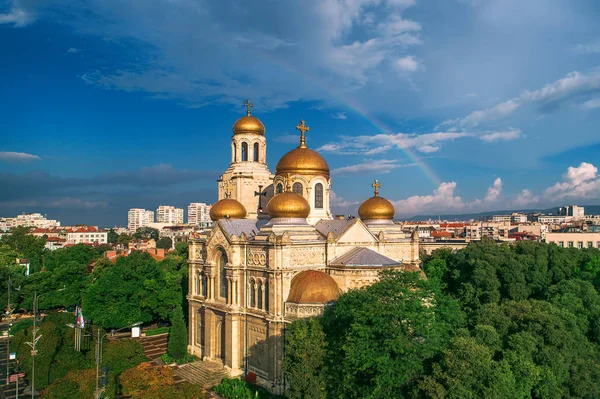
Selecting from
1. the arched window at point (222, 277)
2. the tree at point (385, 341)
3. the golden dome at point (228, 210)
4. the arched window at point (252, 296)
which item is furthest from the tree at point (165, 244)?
the tree at point (385, 341)

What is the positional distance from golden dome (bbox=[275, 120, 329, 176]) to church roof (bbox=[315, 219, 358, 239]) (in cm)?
425

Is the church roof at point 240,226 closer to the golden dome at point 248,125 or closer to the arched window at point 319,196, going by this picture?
the arched window at point 319,196

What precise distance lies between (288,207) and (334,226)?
4531 mm

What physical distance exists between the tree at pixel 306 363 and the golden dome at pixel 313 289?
2500 mm

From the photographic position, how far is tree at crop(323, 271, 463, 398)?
69.6 feet

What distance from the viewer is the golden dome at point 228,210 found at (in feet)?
123

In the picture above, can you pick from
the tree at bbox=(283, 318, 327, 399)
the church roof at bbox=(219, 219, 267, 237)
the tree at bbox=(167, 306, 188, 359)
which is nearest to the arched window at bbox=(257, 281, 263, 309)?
the church roof at bbox=(219, 219, 267, 237)

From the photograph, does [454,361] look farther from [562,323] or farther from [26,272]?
[26,272]

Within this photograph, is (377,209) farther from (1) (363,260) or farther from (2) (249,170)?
(2) (249,170)

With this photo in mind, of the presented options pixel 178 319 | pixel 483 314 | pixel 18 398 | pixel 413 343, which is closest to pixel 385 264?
pixel 483 314

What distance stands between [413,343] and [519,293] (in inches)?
948

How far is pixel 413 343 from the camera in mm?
21516

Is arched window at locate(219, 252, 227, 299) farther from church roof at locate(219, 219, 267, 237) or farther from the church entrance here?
the church entrance

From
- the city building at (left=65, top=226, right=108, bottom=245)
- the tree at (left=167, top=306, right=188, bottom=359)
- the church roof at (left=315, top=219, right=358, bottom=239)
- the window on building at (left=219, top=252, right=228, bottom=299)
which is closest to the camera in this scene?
the church roof at (left=315, top=219, right=358, bottom=239)
